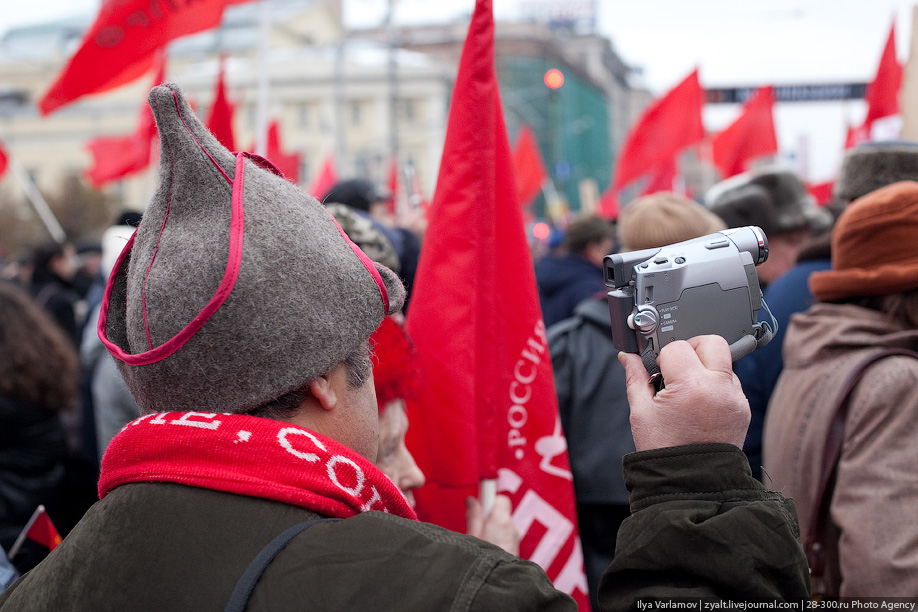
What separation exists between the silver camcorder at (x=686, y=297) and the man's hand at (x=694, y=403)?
4 cm

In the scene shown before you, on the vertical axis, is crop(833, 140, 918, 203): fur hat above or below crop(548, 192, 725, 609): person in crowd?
above

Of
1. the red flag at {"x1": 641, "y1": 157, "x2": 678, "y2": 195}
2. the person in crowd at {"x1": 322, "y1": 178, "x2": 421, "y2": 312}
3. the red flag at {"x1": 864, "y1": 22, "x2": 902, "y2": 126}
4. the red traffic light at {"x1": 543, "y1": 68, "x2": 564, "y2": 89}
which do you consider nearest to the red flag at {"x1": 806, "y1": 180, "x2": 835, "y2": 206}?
the red flag at {"x1": 641, "y1": 157, "x2": 678, "y2": 195}

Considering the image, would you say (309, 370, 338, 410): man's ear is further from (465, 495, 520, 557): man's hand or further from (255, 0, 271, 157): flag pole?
(255, 0, 271, 157): flag pole

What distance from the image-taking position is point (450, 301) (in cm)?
207

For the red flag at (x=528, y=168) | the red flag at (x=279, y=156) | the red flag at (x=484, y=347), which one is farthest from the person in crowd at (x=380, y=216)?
the red flag at (x=528, y=168)

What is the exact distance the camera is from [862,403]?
1.97 meters

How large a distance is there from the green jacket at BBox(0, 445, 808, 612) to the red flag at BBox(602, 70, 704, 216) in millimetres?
6558

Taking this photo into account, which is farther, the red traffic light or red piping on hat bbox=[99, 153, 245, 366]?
the red traffic light

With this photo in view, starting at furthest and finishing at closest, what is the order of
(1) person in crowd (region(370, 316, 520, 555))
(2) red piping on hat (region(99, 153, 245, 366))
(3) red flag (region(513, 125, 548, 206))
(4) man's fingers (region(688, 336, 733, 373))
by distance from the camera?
(3) red flag (region(513, 125, 548, 206)) < (1) person in crowd (region(370, 316, 520, 555)) < (4) man's fingers (region(688, 336, 733, 373)) < (2) red piping on hat (region(99, 153, 245, 366))

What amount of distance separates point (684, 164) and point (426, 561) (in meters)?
79.0

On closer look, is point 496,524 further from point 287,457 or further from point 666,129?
point 666,129

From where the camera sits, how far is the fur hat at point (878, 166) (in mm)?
3215

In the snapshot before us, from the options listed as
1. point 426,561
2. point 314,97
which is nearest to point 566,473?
point 426,561

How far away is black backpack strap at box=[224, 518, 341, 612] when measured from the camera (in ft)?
3.24
